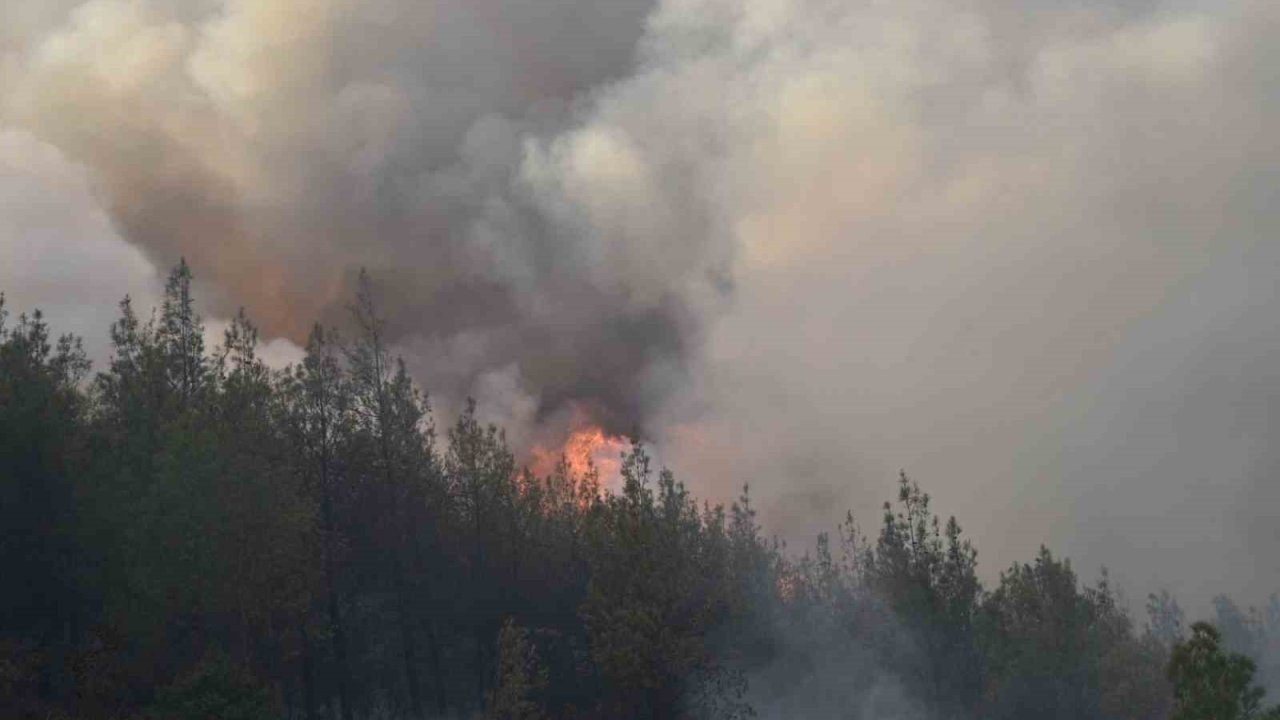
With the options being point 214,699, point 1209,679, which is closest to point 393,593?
point 214,699

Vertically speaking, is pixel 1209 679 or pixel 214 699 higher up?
pixel 214 699

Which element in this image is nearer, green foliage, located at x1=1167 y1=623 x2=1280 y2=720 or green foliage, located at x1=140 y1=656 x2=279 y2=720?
green foliage, located at x1=140 y1=656 x2=279 y2=720

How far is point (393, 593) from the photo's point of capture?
65.4 metres

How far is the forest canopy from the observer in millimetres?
41969

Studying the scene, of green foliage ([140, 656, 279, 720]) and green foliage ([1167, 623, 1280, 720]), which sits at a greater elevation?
green foliage ([140, 656, 279, 720])

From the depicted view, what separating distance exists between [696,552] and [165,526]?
45.8 m

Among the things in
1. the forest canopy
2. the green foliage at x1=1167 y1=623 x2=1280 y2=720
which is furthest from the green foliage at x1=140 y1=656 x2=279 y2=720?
the green foliage at x1=1167 y1=623 x2=1280 y2=720

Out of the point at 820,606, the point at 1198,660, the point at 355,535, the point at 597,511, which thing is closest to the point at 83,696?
the point at 355,535

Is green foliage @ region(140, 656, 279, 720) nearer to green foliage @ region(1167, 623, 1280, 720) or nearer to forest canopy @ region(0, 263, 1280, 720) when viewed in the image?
forest canopy @ region(0, 263, 1280, 720)

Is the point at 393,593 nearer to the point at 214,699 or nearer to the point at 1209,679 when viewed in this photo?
the point at 214,699

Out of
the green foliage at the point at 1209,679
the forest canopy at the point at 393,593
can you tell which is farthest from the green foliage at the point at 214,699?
the green foliage at the point at 1209,679

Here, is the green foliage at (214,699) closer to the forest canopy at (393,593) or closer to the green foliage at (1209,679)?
the forest canopy at (393,593)

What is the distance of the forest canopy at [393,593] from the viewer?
41969 millimetres

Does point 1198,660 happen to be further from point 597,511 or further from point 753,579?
point 753,579
